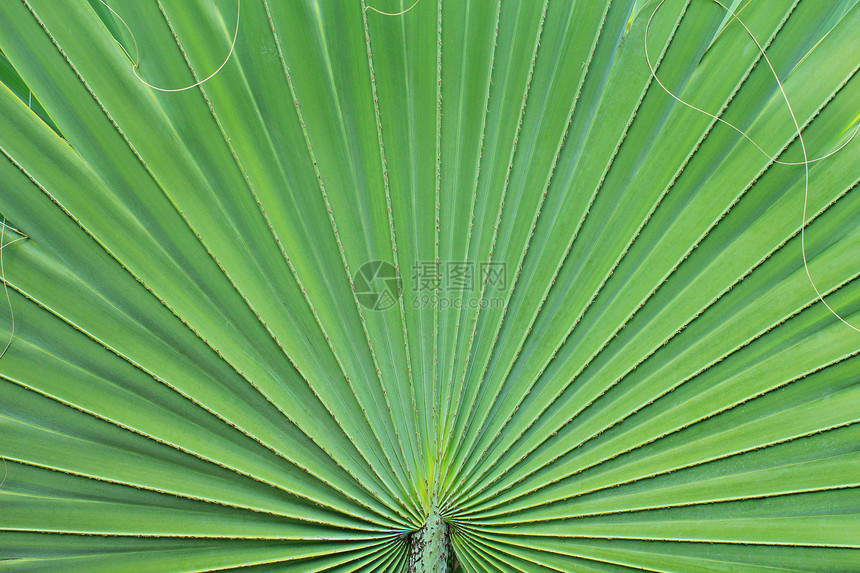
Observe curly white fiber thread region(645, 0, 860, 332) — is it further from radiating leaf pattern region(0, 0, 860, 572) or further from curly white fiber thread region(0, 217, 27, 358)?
curly white fiber thread region(0, 217, 27, 358)

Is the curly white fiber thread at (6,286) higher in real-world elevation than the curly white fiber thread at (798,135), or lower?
lower

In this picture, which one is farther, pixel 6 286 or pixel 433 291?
pixel 433 291

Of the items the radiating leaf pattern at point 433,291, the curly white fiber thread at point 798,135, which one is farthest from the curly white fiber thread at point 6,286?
the curly white fiber thread at point 798,135

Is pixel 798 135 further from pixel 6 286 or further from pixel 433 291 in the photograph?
pixel 6 286

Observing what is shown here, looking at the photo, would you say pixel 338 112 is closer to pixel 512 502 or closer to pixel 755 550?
pixel 512 502

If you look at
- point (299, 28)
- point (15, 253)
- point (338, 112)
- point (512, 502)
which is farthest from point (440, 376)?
point (15, 253)

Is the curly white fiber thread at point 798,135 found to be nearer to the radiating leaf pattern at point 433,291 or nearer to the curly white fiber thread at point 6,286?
the radiating leaf pattern at point 433,291

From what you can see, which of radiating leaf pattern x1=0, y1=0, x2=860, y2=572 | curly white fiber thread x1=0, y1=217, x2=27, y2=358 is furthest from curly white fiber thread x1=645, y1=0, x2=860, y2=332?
curly white fiber thread x1=0, y1=217, x2=27, y2=358

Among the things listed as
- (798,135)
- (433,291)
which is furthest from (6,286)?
(798,135)
